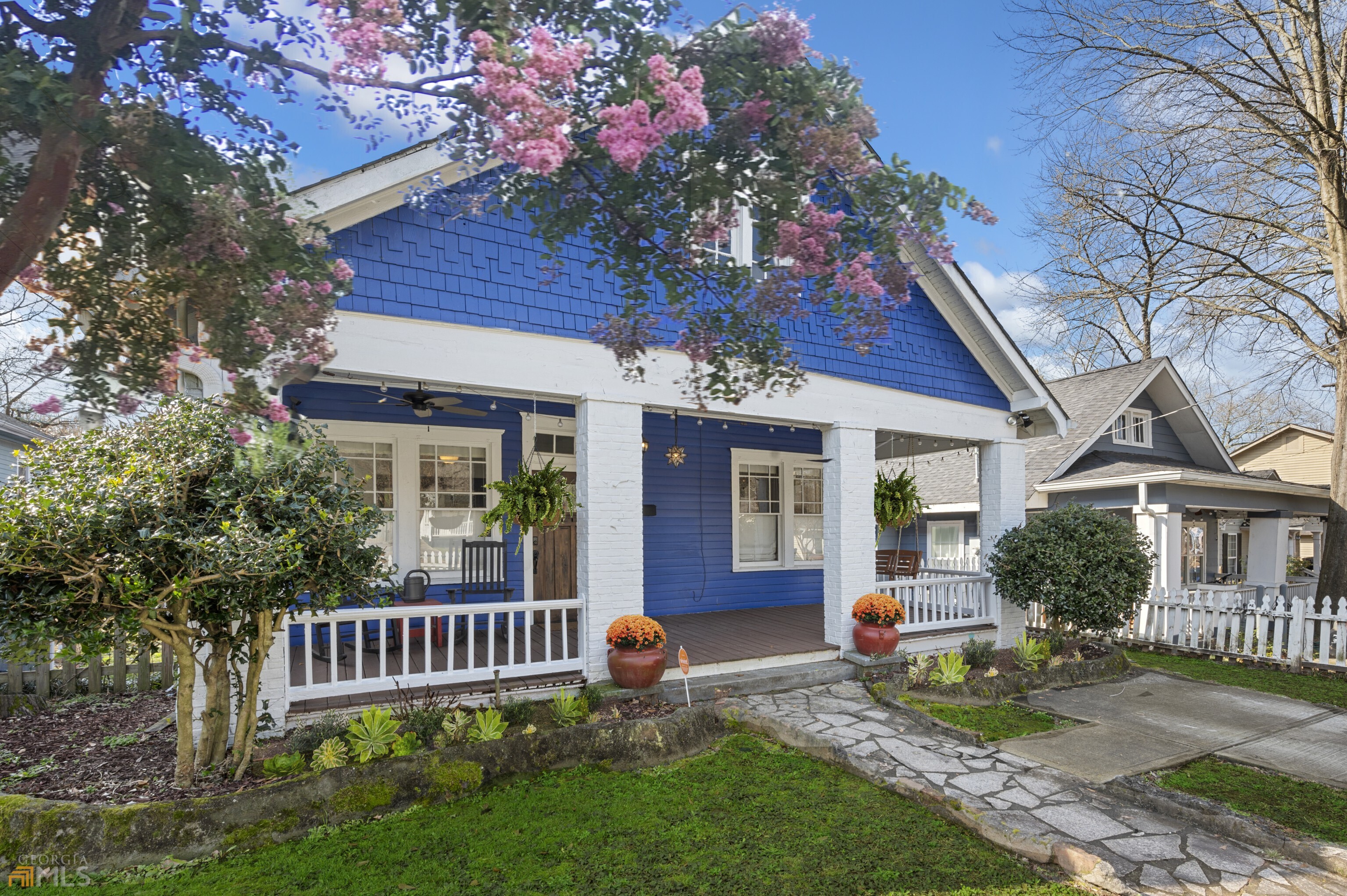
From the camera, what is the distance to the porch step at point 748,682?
6219 millimetres

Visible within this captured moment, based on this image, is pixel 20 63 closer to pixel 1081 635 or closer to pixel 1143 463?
pixel 1081 635

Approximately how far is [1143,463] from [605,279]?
12233mm

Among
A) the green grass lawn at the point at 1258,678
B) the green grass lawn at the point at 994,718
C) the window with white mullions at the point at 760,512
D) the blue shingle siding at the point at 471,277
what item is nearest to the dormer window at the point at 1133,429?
the green grass lawn at the point at 1258,678

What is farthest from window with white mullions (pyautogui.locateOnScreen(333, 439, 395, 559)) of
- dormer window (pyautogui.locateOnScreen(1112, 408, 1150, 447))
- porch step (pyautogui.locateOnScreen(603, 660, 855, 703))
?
dormer window (pyautogui.locateOnScreen(1112, 408, 1150, 447))

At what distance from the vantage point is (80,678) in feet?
21.7

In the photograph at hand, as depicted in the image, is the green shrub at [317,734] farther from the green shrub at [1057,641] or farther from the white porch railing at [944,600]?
the green shrub at [1057,641]

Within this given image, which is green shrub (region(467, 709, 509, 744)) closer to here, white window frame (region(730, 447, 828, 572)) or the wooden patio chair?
the wooden patio chair

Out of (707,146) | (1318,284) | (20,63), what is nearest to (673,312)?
(707,146)

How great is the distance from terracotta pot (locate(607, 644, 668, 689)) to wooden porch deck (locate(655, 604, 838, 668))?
0.54m

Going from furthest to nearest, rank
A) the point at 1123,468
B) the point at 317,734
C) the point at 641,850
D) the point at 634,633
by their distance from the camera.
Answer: the point at 1123,468 < the point at 634,633 < the point at 317,734 < the point at 641,850

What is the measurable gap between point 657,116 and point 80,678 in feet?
24.4

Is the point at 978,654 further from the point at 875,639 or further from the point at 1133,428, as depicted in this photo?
the point at 1133,428

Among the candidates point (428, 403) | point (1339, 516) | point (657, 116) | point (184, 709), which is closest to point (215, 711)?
point (184, 709)

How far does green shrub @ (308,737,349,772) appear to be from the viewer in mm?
4281
